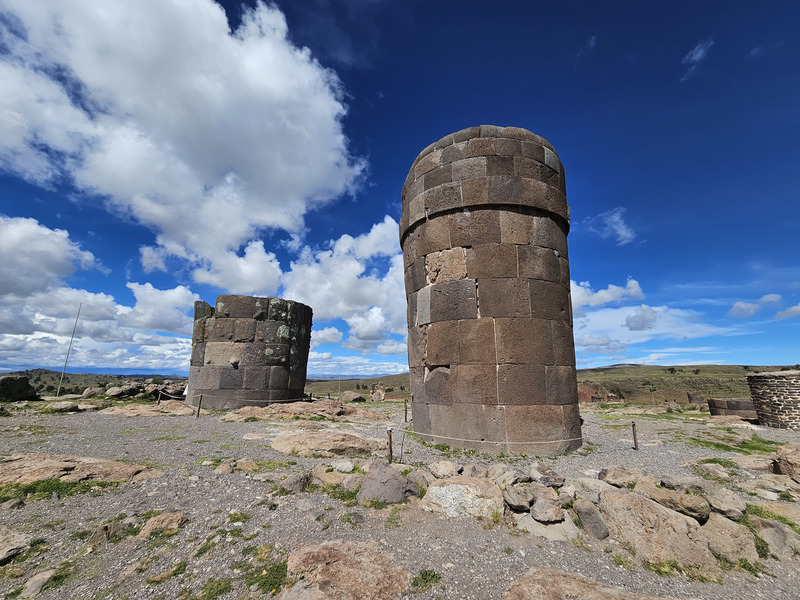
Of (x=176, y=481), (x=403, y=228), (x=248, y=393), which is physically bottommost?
(x=176, y=481)

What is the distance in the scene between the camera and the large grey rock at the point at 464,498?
Result: 4035 mm

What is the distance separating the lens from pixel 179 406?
12914mm

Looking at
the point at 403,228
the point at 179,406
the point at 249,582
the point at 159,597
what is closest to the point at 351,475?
the point at 249,582

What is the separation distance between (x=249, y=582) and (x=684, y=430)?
11323 millimetres

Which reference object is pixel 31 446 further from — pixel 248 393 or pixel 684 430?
pixel 684 430

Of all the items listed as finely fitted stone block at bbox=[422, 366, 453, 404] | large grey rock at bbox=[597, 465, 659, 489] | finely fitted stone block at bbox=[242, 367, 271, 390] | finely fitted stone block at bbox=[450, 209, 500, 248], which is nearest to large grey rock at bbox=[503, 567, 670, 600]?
large grey rock at bbox=[597, 465, 659, 489]

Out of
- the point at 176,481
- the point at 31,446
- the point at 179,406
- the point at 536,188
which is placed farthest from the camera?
the point at 179,406

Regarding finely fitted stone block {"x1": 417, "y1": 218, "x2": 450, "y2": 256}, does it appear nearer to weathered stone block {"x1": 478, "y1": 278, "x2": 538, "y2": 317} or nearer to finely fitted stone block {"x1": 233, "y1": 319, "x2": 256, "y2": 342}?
weathered stone block {"x1": 478, "y1": 278, "x2": 538, "y2": 317}

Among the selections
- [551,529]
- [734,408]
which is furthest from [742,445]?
[734,408]

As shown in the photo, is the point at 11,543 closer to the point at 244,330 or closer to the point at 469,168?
the point at 469,168

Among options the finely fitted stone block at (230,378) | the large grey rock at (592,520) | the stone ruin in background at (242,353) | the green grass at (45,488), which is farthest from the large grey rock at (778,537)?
the finely fitted stone block at (230,378)

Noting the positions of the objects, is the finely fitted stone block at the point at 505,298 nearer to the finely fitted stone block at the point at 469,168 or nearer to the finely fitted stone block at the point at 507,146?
the finely fitted stone block at the point at 469,168

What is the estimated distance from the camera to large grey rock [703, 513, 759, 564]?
339 centimetres

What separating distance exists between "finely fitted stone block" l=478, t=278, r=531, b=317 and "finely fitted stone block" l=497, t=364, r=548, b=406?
1.07 m
